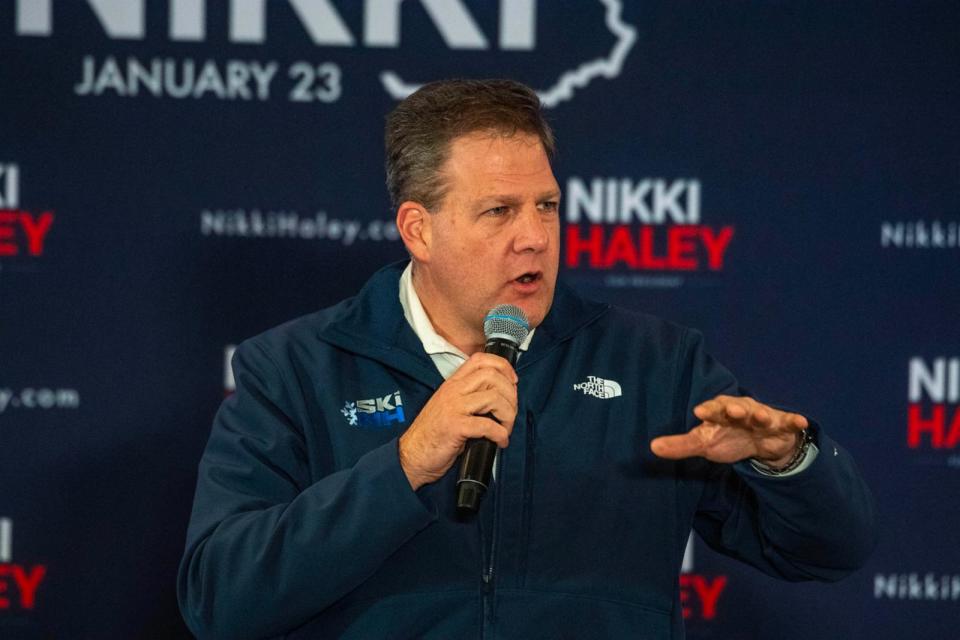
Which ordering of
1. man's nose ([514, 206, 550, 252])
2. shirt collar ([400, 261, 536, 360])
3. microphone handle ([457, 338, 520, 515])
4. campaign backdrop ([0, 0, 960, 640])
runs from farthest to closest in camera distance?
campaign backdrop ([0, 0, 960, 640]), shirt collar ([400, 261, 536, 360]), man's nose ([514, 206, 550, 252]), microphone handle ([457, 338, 520, 515])

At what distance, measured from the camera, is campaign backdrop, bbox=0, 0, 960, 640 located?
285 centimetres

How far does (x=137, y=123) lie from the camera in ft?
9.38

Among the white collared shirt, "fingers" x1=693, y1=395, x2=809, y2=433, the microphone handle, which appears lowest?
the microphone handle

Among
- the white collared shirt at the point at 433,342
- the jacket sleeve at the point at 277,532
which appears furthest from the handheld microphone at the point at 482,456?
the white collared shirt at the point at 433,342

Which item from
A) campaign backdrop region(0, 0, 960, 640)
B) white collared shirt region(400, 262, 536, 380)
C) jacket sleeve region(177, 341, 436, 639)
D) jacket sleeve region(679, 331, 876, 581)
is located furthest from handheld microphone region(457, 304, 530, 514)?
campaign backdrop region(0, 0, 960, 640)

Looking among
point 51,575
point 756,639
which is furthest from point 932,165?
point 51,575

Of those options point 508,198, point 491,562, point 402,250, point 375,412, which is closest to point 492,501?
point 491,562

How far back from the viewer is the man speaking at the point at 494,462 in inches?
64.7

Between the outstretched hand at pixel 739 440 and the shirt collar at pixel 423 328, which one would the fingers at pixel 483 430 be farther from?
the shirt collar at pixel 423 328

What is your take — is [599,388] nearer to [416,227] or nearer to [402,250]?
[416,227]

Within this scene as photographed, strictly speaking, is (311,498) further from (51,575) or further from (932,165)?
(932,165)

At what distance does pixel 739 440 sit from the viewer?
164 centimetres

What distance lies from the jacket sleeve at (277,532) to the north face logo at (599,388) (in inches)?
15.7

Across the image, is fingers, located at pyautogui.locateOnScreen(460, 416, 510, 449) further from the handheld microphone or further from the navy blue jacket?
the navy blue jacket
